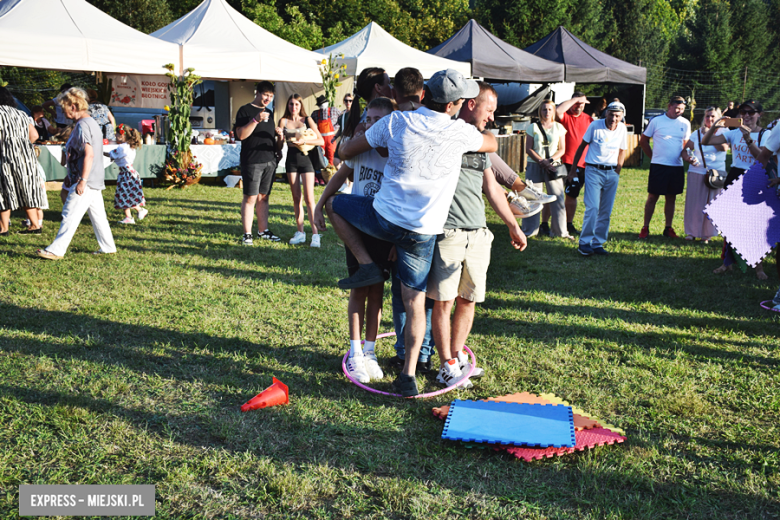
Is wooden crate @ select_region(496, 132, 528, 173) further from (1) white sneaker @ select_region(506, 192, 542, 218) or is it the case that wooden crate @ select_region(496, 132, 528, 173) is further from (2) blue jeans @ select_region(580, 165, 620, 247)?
(1) white sneaker @ select_region(506, 192, 542, 218)

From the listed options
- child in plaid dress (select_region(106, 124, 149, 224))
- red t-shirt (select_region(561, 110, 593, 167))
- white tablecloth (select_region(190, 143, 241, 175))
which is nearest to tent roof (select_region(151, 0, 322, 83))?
white tablecloth (select_region(190, 143, 241, 175))

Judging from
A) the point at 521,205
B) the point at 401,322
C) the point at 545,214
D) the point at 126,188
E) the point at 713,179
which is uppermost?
the point at 713,179

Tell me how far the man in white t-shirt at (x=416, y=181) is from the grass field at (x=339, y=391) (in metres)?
0.78

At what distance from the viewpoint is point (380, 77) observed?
3.80 meters

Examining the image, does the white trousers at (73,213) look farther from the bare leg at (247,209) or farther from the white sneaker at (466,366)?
the white sneaker at (466,366)

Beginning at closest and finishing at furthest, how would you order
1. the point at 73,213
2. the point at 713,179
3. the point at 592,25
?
the point at 73,213, the point at 713,179, the point at 592,25

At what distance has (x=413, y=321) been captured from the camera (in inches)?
141

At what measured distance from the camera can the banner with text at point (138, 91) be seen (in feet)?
59.4

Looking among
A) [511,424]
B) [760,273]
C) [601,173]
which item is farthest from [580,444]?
[601,173]

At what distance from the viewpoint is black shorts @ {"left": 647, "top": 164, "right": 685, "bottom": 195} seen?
8.43 m

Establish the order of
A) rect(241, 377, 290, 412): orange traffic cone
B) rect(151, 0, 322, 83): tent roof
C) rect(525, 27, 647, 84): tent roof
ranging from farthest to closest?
rect(525, 27, 647, 84): tent roof, rect(151, 0, 322, 83): tent roof, rect(241, 377, 290, 412): orange traffic cone

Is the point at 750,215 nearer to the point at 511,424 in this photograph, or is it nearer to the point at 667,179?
the point at 667,179

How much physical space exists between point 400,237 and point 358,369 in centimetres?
98

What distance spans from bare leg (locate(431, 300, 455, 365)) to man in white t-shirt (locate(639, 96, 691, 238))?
579 cm
